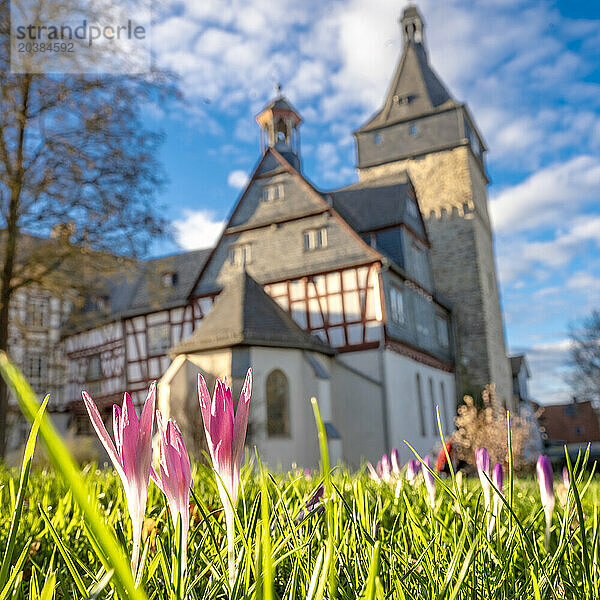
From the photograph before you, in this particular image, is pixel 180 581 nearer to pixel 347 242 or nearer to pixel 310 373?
pixel 310 373

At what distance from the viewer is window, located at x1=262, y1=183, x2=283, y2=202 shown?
83.1ft

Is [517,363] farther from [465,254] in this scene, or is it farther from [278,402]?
[278,402]

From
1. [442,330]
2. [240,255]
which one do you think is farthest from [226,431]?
[442,330]

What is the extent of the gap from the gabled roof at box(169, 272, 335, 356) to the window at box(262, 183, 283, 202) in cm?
525

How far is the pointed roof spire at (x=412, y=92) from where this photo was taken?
3716cm

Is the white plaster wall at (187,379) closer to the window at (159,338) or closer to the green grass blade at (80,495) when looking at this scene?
the window at (159,338)

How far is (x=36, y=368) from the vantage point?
32.2 m

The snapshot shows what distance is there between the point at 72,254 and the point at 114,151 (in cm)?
261

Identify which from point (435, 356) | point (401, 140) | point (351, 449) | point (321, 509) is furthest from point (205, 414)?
point (401, 140)

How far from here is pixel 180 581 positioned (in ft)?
2.90

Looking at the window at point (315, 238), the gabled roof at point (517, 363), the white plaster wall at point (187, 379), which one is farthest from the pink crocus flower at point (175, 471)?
the gabled roof at point (517, 363)

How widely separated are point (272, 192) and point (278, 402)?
9436mm

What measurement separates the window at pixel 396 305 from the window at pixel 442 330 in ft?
17.5

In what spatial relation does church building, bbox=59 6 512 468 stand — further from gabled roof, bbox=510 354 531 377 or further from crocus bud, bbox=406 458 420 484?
crocus bud, bbox=406 458 420 484
